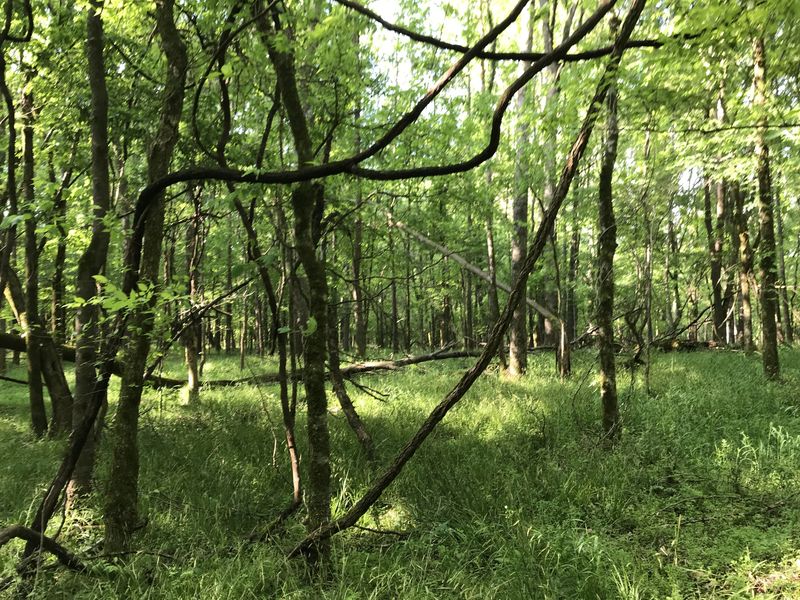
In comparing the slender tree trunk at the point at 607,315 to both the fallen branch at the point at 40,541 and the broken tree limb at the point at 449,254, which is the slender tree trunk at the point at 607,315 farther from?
the fallen branch at the point at 40,541

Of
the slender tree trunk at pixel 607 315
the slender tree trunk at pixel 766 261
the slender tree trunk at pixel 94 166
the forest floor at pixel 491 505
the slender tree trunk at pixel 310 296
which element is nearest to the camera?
the slender tree trunk at pixel 310 296

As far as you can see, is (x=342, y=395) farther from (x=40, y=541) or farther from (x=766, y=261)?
(x=766, y=261)

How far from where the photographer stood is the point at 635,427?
21.3 ft

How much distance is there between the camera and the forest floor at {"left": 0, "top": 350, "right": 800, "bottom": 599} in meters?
3.23

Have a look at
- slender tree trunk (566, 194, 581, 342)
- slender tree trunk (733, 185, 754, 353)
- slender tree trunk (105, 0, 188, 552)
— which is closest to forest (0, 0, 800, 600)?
slender tree trunk (105, 0, 188, 552)

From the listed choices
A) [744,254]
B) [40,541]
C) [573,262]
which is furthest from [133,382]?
[573,262]

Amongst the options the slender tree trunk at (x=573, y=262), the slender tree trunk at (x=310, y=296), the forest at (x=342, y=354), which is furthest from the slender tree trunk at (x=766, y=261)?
the slender tree trunk at (x=310, y=296)

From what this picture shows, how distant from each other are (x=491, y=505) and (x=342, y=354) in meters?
2.56

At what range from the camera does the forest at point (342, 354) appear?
2932mm

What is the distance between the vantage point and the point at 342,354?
5965 mm

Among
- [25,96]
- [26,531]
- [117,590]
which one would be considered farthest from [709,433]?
[25,96]

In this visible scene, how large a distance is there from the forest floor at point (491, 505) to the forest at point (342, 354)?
3 centimetres

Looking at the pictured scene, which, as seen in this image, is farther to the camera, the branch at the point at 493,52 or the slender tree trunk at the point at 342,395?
the slender tree trunk at the point at 342,395

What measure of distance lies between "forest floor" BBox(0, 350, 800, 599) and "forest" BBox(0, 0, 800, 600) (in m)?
0.03
